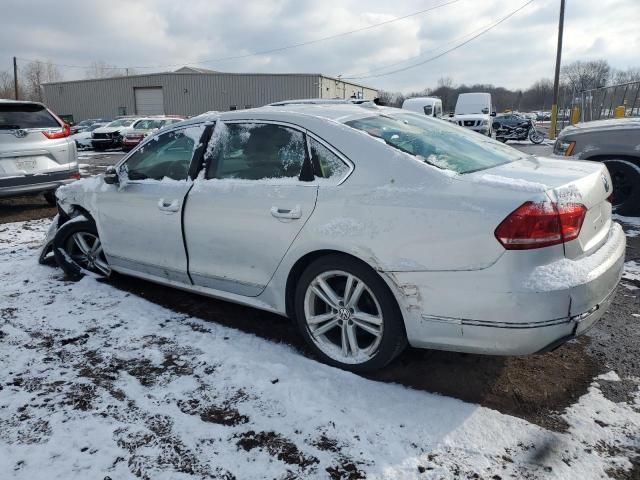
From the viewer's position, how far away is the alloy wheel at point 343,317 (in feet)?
9.01

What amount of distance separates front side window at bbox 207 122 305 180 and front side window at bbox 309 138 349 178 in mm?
93

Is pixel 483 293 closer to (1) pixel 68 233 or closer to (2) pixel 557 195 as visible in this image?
(2) pixel 557 195

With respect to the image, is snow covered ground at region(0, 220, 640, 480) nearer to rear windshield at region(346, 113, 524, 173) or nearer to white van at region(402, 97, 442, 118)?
rear windshield at region(346, 113, 524, 173)

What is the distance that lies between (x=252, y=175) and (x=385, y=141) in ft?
3.07

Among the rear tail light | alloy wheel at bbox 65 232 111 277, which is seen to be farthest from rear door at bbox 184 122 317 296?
alloy wheel at bbox 65 232 111 277

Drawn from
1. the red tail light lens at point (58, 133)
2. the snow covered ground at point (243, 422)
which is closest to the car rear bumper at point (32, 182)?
the red tail light lens at point (58, 133)

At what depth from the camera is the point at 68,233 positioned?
454 centimetres

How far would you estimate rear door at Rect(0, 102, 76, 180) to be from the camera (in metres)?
6.91

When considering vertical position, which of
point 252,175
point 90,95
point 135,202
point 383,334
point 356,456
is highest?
point 90,95

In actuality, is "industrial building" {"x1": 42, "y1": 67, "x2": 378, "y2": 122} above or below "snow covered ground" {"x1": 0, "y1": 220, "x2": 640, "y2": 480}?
above

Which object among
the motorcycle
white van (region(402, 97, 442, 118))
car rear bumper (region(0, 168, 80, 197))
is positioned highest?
→ white van (region(402, 97, 442, 118))

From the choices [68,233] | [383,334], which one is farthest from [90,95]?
[383,334]

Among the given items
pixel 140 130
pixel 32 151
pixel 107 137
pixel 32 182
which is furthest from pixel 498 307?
pixel 107 137

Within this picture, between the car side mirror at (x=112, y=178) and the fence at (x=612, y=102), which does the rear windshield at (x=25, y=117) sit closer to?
the car side mirror at (x=112, y=178)
